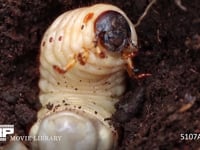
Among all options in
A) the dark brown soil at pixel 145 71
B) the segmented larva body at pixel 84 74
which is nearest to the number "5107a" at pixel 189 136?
the dark brown soil at pixel 145 71

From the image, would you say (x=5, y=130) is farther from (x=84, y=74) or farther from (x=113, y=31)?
(x=113, y=31)

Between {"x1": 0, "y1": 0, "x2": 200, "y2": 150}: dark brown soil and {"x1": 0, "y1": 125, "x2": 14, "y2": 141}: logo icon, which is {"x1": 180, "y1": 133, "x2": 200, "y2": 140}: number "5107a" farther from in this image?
{"x1": 0, "y1": 125, "x2": 14, "y2": 141}: logo icon

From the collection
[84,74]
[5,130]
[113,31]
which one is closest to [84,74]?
[84,74]

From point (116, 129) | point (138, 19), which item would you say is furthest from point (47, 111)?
point (138, 19)

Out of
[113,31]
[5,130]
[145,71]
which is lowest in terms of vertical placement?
[5,130]

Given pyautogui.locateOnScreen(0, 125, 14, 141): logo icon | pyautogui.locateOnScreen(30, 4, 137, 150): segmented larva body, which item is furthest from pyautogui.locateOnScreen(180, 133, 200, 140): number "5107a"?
pyautogui.locateOnScreen(0, 125, 14, 141): logo icon

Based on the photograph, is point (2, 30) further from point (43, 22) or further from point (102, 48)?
point (102, 48)

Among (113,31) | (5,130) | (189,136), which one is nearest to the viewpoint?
(189,136)
